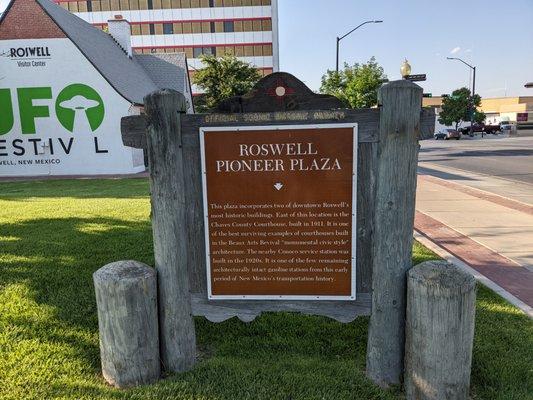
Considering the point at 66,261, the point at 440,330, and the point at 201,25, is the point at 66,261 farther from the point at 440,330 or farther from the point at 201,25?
the point at 201,25

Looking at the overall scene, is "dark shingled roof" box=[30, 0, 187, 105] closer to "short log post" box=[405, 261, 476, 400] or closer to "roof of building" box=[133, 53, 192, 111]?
"roof of building" box=[133, 53, 192, 111]

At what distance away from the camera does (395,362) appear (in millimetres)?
2979

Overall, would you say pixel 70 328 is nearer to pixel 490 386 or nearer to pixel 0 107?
pixel 490 386

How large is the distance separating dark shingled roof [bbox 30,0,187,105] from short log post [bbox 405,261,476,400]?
767 inches

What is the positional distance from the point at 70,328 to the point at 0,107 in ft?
69.5

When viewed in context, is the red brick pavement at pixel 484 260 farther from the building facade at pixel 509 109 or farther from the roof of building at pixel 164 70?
the building facade at pixel 509 109

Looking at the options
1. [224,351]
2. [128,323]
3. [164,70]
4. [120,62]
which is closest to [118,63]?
[120,62]

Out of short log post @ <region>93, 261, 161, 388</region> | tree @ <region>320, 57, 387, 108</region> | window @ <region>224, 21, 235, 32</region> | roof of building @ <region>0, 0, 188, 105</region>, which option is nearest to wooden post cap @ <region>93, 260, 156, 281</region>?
short log post @ <region>93, 261, 161, 388</region>

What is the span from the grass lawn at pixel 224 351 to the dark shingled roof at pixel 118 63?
679 inches

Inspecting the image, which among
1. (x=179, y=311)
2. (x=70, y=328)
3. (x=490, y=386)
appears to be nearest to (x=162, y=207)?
(x=179, y=311)

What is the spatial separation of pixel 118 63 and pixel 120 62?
645mm

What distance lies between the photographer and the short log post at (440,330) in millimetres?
2703

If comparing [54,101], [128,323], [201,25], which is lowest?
[128,323]

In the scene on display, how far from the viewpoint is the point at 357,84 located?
28891 mm
